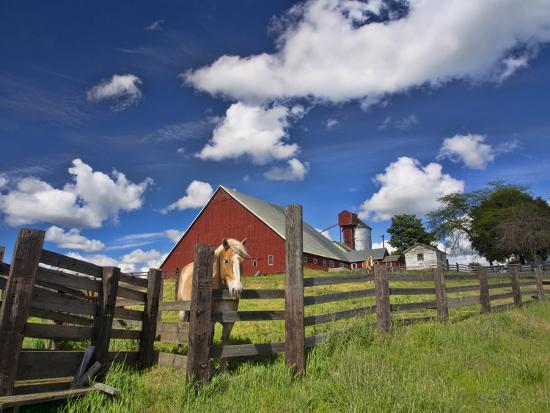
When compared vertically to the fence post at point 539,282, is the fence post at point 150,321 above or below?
below

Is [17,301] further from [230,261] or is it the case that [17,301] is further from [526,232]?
[526,232]

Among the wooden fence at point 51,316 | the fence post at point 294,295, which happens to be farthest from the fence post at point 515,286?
the wooden fence at point 51,316

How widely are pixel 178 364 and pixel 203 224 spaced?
42821mm

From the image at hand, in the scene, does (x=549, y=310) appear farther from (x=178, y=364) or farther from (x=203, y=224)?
(x=203, y=224)

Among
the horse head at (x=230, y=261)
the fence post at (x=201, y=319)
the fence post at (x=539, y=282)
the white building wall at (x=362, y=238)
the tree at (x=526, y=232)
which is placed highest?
the white building wall at (x=362, y=238)

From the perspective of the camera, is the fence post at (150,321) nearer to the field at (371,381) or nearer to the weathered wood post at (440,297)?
the field at (371,381)

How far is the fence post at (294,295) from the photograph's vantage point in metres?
6.35

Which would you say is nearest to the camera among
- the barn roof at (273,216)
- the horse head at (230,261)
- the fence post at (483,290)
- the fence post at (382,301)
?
the horse head at (230,261)

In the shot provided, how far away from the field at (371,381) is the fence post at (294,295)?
0.28 meters

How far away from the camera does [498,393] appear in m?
5.38

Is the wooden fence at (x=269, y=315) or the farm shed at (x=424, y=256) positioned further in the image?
the farm shed at (x=424, y=256)

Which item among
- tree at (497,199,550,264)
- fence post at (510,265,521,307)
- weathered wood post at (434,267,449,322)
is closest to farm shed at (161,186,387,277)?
tree at (497,199,550,264)

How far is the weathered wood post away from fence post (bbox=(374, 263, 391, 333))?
2.51 metres

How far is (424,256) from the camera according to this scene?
67562 millimetres
